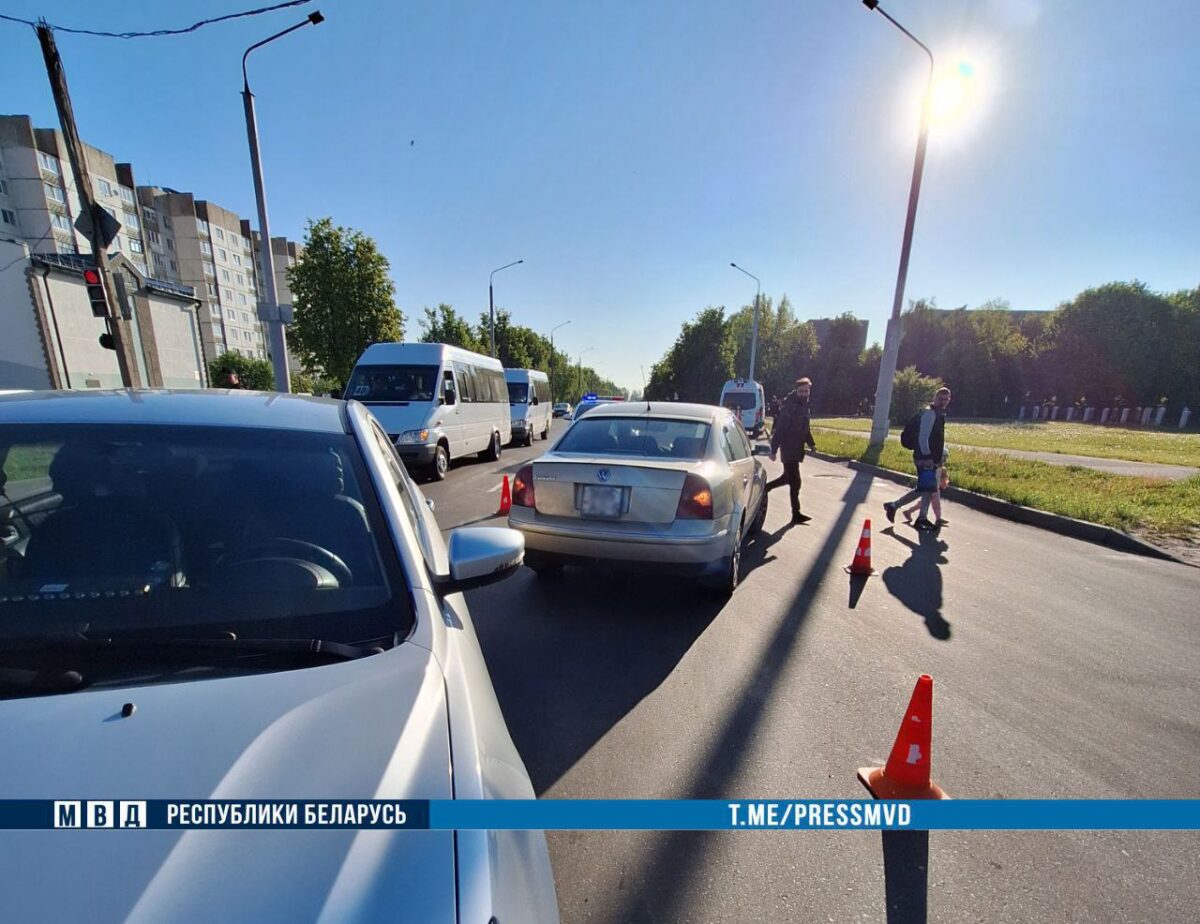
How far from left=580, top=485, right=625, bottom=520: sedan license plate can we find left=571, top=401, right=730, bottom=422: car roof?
103cm

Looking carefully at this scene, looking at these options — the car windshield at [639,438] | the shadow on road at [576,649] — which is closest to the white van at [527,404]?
the car windshield at [639,438]

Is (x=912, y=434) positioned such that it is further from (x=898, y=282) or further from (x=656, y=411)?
(x=898, y=282)

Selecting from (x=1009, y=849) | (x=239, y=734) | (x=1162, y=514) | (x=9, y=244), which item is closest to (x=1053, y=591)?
(x=1009, y=849)

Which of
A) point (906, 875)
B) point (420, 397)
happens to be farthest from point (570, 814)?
point (420, 397)

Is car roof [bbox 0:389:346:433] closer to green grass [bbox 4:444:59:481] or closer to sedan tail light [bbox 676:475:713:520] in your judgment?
green grass [bbox 4:444:59:481]

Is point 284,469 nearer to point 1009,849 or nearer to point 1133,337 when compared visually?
point 1009,849

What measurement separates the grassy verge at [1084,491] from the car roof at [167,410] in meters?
9.16

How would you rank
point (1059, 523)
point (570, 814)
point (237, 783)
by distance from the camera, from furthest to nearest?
point (1059, 523)
point (570, 814)
point (237, 783)

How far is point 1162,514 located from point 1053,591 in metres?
4.47

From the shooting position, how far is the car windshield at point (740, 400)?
63.0 feet

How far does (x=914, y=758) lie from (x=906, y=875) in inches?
19.8

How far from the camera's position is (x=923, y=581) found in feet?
15.8

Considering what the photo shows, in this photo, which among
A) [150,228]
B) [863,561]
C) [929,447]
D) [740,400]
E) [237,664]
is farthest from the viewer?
[150,228]

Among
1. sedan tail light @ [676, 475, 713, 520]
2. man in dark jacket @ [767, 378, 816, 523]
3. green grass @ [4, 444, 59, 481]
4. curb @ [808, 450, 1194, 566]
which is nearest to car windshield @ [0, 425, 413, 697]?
green grass @ [4, 444, 59, 481]
